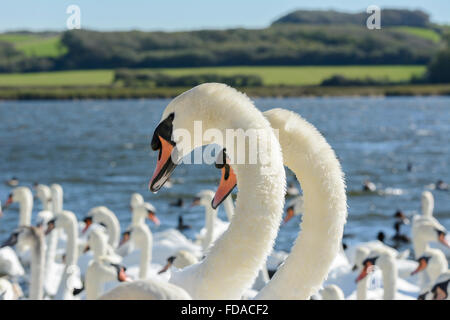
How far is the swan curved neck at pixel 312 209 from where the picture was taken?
163 inches

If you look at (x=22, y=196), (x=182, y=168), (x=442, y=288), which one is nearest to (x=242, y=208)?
(x=442, y=288)

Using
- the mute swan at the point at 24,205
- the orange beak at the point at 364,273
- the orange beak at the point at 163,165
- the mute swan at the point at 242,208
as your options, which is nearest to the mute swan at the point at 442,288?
the orange beak at the point at 364,273

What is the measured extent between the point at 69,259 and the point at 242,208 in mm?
9292

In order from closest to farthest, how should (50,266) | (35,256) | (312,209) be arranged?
1. (312,209)
2. (35,256)
3. (50,266)

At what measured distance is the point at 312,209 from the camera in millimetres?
4258

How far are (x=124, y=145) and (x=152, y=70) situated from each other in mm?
60808

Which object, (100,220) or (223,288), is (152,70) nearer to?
(100,220)

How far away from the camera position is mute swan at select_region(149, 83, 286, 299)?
3.36 metres

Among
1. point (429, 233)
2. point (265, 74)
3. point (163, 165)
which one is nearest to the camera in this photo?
point (163, 165)

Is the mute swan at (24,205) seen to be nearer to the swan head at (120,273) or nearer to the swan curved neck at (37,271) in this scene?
the swan curved neck at (37,271)

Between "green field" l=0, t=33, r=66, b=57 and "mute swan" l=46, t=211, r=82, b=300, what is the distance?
8316cm

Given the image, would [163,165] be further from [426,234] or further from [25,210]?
[25,210]

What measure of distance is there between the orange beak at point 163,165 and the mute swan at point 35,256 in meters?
6.18

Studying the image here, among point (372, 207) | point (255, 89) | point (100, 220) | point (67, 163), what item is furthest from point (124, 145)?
point (255, 89)
